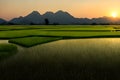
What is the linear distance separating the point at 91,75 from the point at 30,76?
297 centimetres

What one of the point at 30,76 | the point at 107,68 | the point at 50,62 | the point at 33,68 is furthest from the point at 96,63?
the point at 30,76

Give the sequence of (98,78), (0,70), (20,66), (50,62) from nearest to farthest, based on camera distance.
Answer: (98,78) < (0,70) < (20,66) < (50,62)

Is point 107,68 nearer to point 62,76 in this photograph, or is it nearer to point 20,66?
point 62,76

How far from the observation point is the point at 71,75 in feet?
40.9

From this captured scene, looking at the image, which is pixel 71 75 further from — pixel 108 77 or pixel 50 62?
pixel 50 62

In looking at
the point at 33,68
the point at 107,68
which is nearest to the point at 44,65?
the point at 33,68

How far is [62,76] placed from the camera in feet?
40.2

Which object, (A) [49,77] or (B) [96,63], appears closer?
(A) [49,77]

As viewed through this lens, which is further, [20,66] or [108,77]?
[20,66]

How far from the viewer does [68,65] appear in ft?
49.8

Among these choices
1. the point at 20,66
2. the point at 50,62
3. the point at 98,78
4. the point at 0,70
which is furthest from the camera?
the point at 50,62

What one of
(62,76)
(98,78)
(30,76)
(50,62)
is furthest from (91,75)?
(50,62)

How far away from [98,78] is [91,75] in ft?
2.12

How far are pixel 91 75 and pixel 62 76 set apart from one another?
4.66 feet
